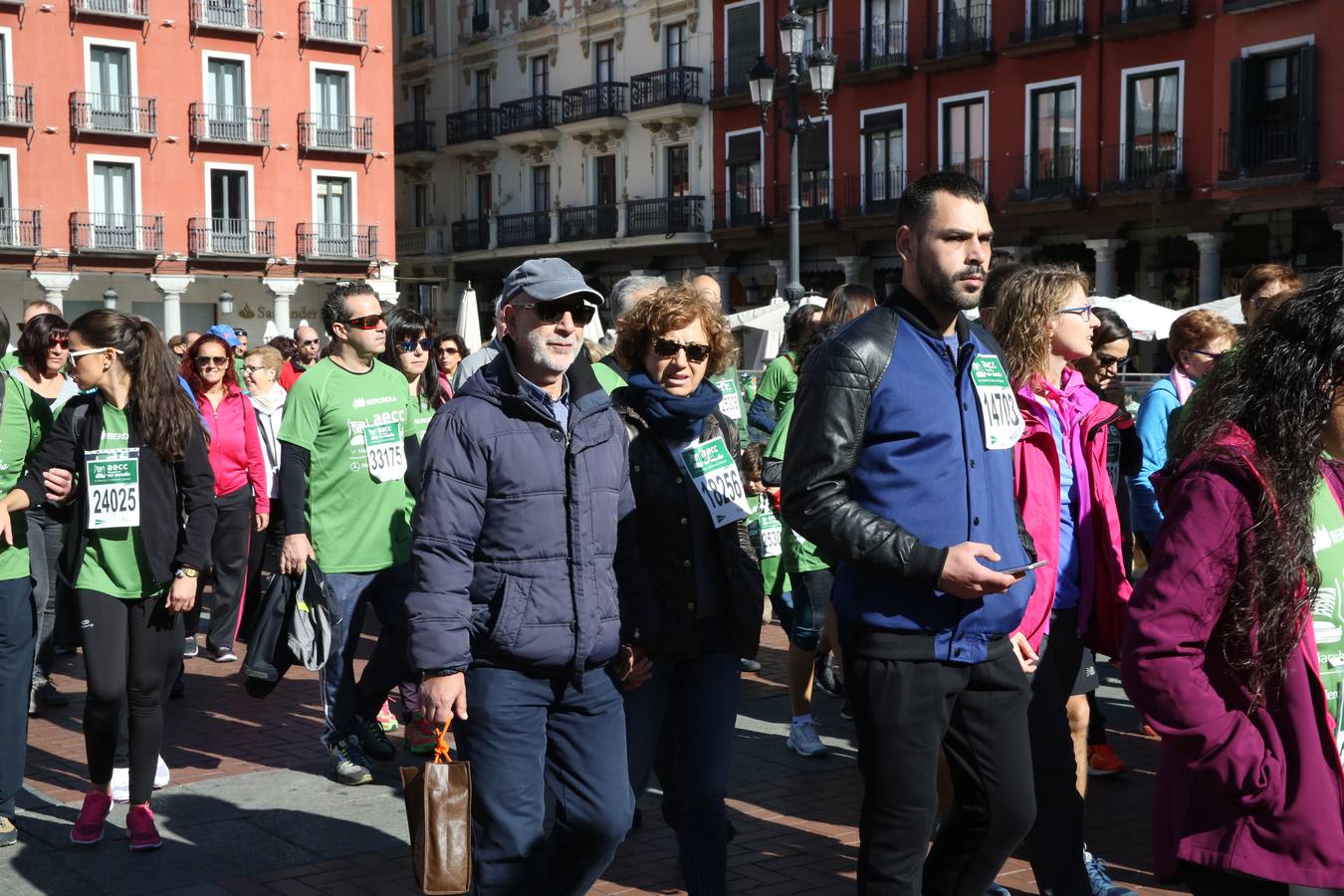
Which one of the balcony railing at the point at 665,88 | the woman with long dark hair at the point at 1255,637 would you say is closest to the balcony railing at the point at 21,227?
the balcony railing at the point at 665,88

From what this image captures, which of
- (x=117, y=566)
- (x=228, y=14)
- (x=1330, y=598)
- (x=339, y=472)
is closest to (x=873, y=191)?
(x=228, y=14)

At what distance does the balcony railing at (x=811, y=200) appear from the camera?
3803 centimetres

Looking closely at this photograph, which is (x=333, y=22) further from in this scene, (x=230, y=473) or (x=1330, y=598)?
(x=1330, y=598)

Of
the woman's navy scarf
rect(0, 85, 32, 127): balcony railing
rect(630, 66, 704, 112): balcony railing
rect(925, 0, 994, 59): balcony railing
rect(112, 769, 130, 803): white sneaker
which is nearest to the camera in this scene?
the woman's navy scarf

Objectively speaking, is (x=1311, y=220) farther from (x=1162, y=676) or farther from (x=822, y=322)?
(x=1162, y=676)

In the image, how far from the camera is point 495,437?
3.99m

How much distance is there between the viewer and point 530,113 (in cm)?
4688

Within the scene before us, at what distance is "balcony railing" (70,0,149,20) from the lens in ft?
134

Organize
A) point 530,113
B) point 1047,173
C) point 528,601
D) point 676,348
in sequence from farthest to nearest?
point 530,113 → point 1047,173 → point 676,348 → point 528,601

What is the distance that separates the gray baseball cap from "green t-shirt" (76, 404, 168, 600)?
2167 mm

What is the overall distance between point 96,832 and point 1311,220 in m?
27.0

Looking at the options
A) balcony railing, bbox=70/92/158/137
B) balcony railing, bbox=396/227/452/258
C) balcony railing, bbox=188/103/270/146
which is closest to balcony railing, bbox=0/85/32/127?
balcony railing, bbox=70/92/158/137

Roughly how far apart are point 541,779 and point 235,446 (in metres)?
6.10

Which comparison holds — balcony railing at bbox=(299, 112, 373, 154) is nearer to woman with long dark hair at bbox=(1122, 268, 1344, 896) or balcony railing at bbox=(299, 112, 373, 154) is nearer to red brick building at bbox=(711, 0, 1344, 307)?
red brick building at bbox=(711, 0, 1344, 307)
